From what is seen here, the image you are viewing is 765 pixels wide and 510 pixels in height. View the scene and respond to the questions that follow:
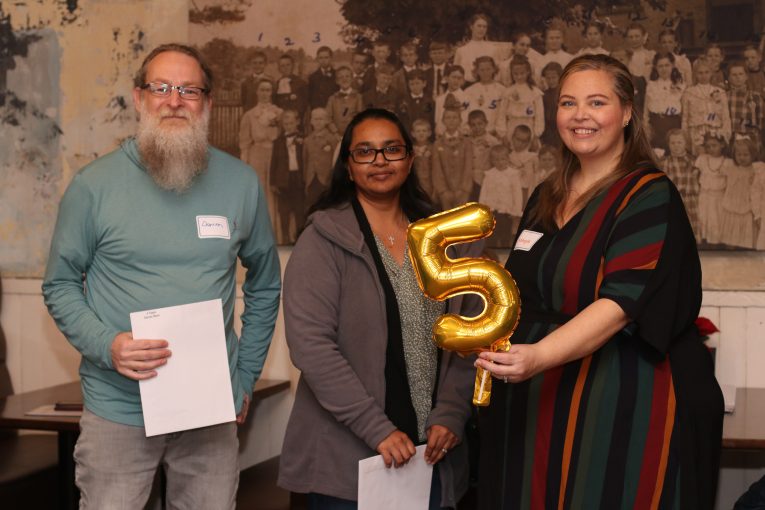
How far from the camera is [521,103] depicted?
372 centimetres

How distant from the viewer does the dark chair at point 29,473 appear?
135 inches

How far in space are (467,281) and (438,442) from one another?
2.34 feet

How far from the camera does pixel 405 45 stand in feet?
12.5

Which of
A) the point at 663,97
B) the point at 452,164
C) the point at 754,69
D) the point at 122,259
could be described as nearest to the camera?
the point at 122,259

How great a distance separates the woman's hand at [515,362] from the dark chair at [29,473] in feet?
7.70

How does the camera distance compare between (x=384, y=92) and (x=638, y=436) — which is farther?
(x=384, y=92)

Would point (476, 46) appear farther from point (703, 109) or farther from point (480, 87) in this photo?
point (703, 109)

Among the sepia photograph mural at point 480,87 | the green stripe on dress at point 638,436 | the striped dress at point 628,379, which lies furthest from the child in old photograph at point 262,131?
the green stripe on dress at point 638,436

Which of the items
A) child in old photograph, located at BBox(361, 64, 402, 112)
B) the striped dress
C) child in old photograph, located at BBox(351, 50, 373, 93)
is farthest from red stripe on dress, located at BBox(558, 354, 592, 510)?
child in old photograph, located at BBox(351, 50, 373, 93)

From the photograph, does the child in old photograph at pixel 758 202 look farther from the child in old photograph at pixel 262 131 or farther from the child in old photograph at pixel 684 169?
the child in old photograph at pixel 262 131

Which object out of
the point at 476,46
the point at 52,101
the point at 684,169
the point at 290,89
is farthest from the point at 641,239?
the point at 52,101

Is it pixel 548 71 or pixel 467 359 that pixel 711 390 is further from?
pixel 548 71

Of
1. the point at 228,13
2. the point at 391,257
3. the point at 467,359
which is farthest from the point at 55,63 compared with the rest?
the point at 467,359

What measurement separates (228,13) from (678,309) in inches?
109
